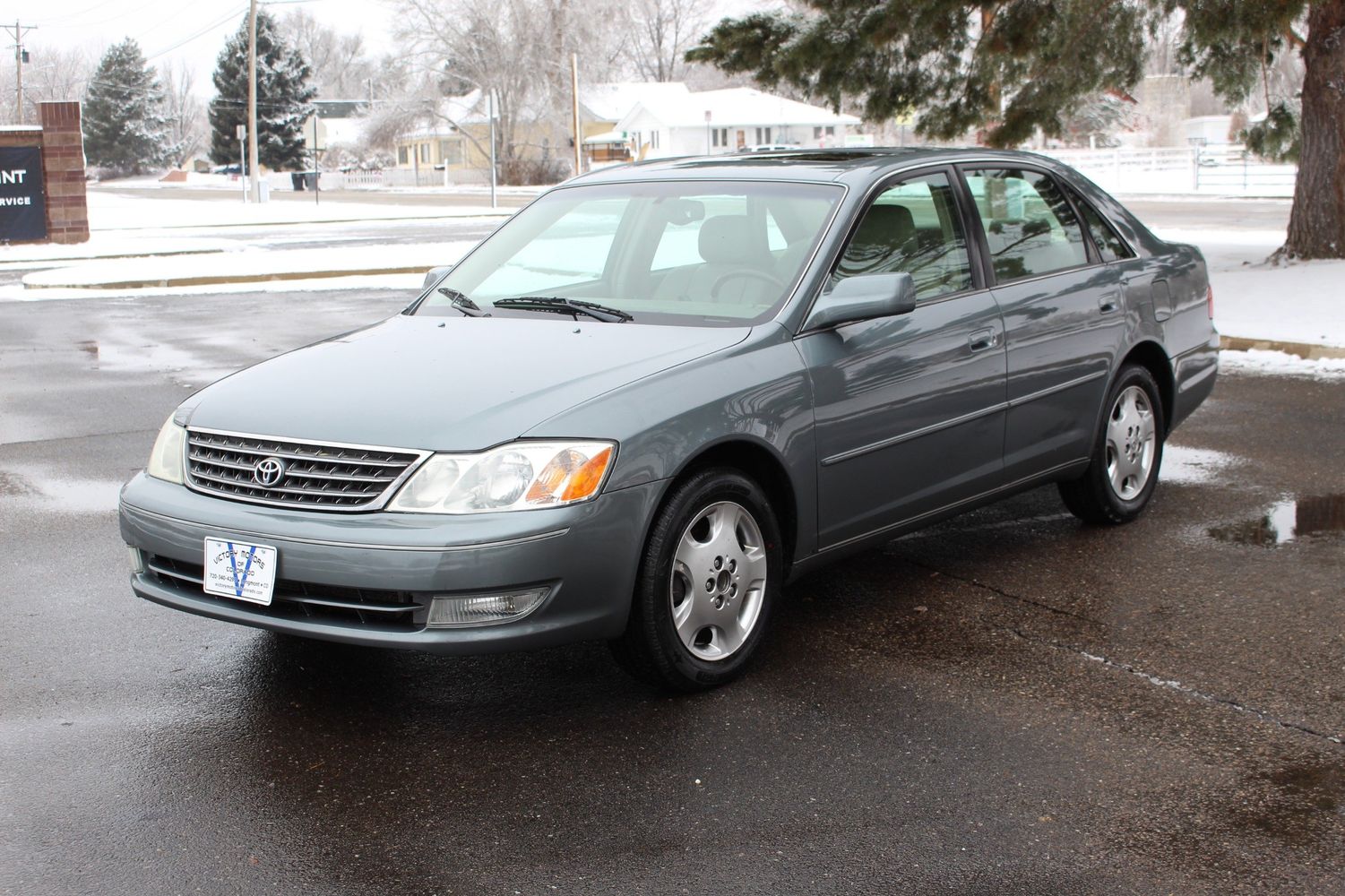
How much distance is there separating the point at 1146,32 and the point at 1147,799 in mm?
15347

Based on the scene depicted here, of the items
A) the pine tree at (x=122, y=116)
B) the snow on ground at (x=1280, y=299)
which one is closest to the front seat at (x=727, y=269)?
the snow on ground at (x=1280, y=299)

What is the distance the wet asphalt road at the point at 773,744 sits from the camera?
11.2 feet

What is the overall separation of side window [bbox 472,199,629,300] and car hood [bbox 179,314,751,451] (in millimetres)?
418

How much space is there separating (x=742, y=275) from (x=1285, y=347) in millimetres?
8041

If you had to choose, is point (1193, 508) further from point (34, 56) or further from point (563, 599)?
point (34, 56)

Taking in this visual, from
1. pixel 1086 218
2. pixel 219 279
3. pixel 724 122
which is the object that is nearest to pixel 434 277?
pixel 1086 218

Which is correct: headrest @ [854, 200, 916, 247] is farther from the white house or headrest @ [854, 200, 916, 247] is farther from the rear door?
the white house

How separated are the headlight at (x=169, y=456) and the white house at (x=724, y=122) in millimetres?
76220

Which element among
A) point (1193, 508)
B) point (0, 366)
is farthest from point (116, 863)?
point (0, 366)

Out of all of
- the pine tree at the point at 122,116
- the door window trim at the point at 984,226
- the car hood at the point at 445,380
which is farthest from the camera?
the pine tree at the point at 122,116

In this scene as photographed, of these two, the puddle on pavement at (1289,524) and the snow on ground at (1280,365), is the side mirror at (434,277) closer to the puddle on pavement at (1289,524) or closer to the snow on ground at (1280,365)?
the puddle on pavement at (1289,524)

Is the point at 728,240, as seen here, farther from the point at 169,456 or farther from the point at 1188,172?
the point at 1188,172

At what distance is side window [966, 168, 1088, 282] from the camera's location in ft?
18.7

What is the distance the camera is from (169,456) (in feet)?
14.9
